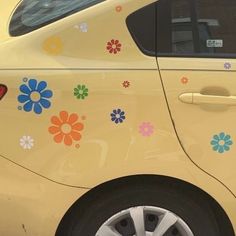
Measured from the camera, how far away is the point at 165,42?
8.03 ft

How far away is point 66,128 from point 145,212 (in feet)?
1.77

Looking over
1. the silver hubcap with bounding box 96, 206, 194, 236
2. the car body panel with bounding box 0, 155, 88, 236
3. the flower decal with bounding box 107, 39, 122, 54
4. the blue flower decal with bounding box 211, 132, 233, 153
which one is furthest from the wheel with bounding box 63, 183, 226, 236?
the flower decal with bounding box 107, 39, 122, 54

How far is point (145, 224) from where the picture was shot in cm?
252

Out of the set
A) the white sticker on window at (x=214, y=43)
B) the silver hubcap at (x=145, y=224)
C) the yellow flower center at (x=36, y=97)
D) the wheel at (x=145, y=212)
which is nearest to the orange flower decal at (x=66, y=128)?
the yellow flower center at (x=36, y=97)

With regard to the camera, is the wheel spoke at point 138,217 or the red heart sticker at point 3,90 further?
the wheel spoke at point 138,217

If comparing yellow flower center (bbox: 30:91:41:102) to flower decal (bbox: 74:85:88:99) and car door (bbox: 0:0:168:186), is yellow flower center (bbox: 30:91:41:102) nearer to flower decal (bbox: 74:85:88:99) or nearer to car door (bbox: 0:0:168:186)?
car door (bbox: 0:0:168:186)

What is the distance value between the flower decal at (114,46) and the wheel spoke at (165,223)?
2.58ft

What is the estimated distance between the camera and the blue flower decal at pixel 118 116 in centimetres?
239

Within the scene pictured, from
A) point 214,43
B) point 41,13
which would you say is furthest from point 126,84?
point 41,13

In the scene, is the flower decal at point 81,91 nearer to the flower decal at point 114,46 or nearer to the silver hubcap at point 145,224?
the flower decal at point 114,46

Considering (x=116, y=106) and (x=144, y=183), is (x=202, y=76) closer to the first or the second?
(x=116, y=106)

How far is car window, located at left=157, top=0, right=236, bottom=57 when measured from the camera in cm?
245

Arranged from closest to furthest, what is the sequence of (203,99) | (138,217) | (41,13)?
(203,99) → (138,217) → (41,13)

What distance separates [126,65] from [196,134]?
44cm
